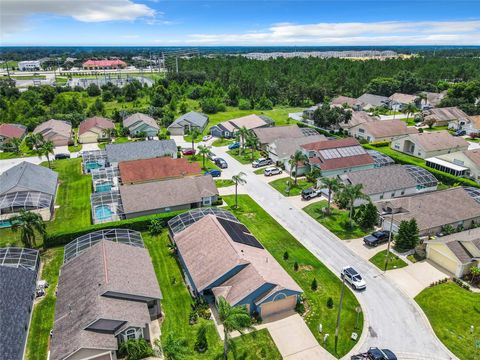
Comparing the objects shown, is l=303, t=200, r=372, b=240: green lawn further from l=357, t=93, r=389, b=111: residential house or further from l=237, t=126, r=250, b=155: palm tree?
l=357, t=93, r=389, b=111: residential house

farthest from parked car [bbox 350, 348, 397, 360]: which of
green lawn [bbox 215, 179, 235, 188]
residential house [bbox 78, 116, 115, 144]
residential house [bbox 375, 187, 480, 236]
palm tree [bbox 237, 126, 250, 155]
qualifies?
residential house [bbox 78, 116, 115, 144]

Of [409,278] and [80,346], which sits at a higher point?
[80,346]

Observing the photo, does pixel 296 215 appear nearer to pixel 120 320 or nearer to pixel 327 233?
pixel 327 233

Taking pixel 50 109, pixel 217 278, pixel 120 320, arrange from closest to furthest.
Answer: pixel 120 320 < pixel 217 278 < pixel 50 109

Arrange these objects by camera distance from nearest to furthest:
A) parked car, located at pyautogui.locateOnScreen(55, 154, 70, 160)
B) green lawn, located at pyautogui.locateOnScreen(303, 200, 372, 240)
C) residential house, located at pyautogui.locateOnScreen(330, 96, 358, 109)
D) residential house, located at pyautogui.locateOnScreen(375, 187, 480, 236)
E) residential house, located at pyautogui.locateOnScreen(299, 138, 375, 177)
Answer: residential house, located at pyautogui.locateOnScreen(375, 187, 480, 236)
green lawn, located at pyautogui.locateOnScreen(303, 200, 372, 240)
residential house, located at pyautogui.locateOnScreen(299, 138, 375, 177)
parked car, located at pyautogui.locateOnScreen(55, 154, 70, 160)
residential house, located at pyautogui.locateOnScreen(330, 96, 358, 109)

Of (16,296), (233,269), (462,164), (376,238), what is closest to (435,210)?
(376,238)

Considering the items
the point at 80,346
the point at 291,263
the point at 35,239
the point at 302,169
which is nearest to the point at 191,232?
the point at 291,263
